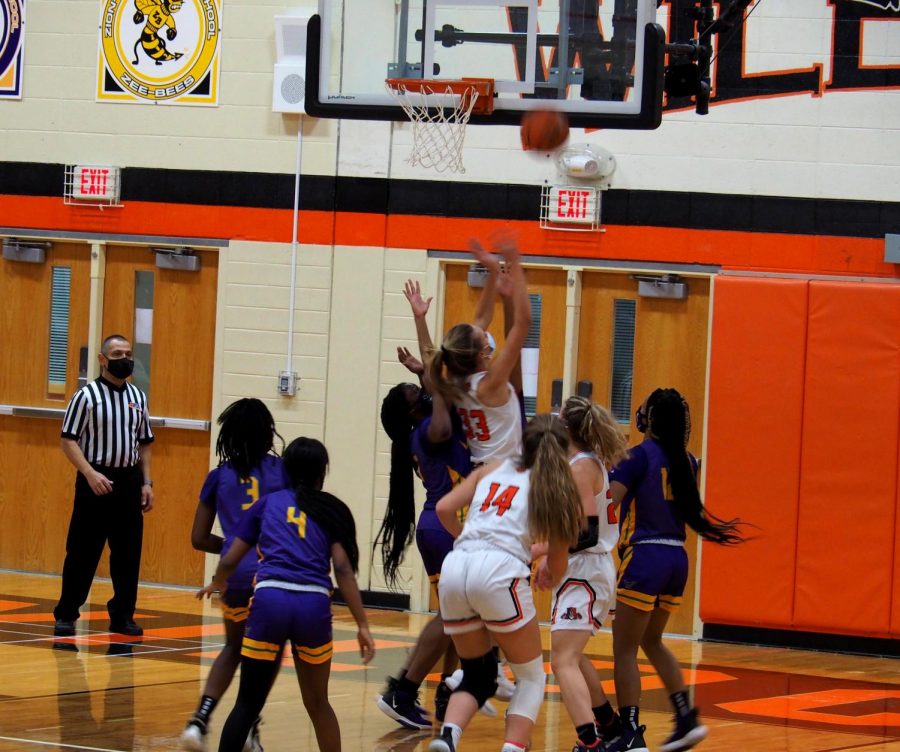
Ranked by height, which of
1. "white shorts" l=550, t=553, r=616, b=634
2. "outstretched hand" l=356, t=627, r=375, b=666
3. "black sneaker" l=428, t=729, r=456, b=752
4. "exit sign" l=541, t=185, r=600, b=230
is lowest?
"black sneaker" l=428, t=729, r=456, b=752

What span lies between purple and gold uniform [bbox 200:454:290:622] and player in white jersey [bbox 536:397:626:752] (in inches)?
50.0

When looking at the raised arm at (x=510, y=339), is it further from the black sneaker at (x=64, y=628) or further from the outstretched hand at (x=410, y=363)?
the black sneaker at (x=64, y=628)

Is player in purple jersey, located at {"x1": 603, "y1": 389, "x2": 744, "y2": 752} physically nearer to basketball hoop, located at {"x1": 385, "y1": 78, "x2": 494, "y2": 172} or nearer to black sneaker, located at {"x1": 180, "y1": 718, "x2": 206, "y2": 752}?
black sneaker, located at {"x1": 180, "y1": 718, "x2": 206, "y2": 752}

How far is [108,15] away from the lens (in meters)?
11.6

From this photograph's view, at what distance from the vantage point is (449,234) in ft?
36.2

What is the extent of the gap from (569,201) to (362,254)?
1650mm

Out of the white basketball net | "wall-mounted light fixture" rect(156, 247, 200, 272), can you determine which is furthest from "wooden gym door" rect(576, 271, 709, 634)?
"wall-mounted light fixture" rect(156, 247, 200, 272)

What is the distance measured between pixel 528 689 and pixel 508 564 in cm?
50

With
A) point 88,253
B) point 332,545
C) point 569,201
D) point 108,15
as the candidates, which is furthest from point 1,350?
point 332,545

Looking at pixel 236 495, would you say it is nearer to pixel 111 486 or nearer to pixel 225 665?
pixel 225 665

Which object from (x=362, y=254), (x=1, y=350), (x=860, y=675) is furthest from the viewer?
(x=1, y=350)

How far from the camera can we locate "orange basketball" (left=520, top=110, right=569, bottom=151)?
25.0 feet

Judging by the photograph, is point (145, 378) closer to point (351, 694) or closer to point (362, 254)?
point (362, 254)

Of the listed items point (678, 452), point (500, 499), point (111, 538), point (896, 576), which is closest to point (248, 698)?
point (500, 499)
